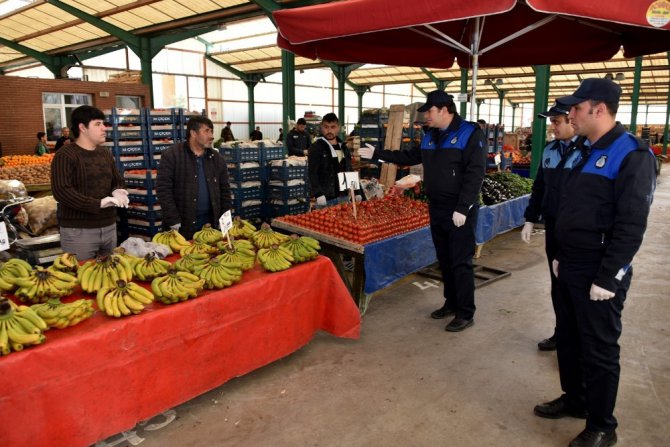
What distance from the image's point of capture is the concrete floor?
9.51 ft

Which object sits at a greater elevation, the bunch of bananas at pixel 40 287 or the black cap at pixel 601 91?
the black cap at pixel 601 91

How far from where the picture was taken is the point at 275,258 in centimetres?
340

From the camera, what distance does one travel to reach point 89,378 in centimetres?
241

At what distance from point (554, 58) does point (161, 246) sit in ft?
15.7

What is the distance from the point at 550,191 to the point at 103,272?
3.21 m

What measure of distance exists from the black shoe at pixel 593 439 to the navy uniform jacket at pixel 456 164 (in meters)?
1.81

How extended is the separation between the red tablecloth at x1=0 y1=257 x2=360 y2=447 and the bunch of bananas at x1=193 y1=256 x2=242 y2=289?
0.17ft

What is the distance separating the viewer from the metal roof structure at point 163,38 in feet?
44.7

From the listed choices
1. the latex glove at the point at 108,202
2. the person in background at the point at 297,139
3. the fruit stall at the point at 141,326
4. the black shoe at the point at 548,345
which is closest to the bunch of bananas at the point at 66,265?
the fruit stall at the point at 141,326

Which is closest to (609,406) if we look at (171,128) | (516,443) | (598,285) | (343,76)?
(516,443)

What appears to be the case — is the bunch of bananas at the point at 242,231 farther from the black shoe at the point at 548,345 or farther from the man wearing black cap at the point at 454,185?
the black shoe at the point at 548,345

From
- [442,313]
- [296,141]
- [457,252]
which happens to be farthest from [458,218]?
[296,141]

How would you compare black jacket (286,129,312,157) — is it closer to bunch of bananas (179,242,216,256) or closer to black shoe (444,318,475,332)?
black shoe (444,318,475,332)

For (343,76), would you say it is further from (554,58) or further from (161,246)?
(161,246)
